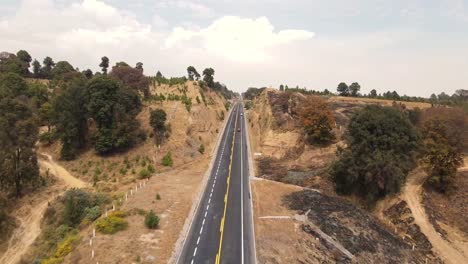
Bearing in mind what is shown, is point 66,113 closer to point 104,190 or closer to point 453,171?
point 104,190

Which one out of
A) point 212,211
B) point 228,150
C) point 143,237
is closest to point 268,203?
point 212,211

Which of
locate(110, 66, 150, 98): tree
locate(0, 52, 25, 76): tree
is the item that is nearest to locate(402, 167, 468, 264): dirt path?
locate(110, 66, 150, 98): tree

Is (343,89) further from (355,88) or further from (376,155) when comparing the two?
(376,155)

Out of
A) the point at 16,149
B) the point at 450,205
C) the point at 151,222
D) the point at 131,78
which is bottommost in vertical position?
the point at 450,205

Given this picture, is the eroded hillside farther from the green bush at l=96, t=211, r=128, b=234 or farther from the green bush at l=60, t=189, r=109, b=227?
the green bush at l=60, t=189, r=109, b=227

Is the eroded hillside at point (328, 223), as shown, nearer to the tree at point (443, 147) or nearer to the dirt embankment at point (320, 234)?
the dirt embankment at point (320, 234)

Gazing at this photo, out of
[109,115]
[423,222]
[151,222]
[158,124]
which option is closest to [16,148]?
[109,115]
